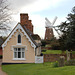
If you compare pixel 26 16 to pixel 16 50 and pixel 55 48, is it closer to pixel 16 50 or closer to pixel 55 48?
pixel 16 50

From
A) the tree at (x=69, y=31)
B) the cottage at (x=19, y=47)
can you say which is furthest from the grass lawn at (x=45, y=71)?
the tree at (x=69, y=31)

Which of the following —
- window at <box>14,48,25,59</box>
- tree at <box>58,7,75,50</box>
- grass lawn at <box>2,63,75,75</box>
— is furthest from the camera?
tree at <box>58,7,75,50</box>

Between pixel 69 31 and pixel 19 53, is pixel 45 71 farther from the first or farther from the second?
pixel 69 31

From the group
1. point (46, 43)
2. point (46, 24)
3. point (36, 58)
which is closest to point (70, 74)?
point (36, 58)

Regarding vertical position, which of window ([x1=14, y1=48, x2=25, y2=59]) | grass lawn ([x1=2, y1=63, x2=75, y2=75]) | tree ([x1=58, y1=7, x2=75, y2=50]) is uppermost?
tree ([x1=58, y1=7, x2=75, y2=50])

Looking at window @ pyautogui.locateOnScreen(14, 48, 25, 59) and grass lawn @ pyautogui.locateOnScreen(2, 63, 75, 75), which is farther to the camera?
window @ pyautogui.locateOnScreen(14, 48, 25, 59)

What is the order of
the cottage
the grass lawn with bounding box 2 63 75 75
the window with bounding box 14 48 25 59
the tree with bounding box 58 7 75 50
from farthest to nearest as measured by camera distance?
the tree with bounding box 58 7 75 50
the window with bounding box 14 48 25 59
the cottage
the grass lawn with bounding box 2 63 75 75

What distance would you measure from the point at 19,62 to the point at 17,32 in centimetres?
492

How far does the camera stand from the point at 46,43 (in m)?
82.9

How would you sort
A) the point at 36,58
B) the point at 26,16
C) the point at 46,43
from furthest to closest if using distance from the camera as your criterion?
the point at 46,43 → the point at 26,16 → the point at 36,58

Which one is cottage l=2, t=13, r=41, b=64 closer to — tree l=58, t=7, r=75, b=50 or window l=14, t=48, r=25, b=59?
window l=14, t=48, r=25, b=59

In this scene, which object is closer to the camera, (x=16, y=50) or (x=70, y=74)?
(x=70, y=74)

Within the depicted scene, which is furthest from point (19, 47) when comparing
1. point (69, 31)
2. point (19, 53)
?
point (69, 31)

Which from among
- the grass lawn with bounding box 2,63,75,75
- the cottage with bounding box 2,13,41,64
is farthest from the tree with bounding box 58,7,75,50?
the grass lawn with bounding box 2,63,75,75
